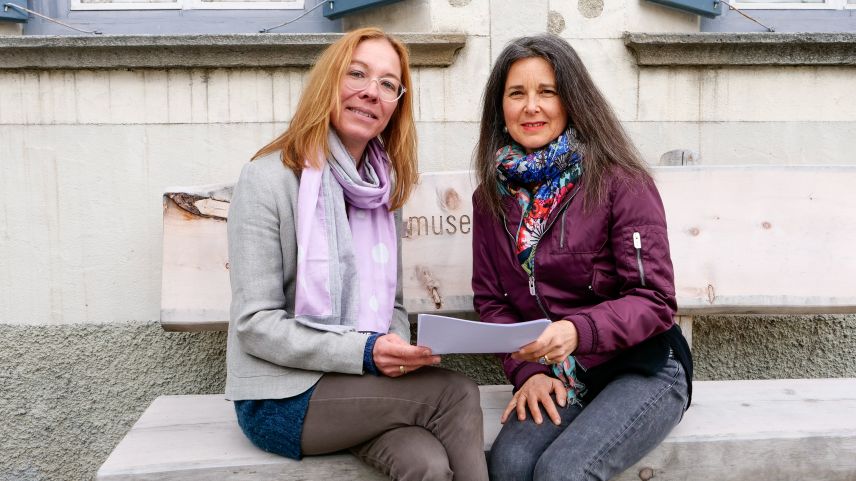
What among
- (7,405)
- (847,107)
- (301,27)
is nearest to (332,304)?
(301,27)

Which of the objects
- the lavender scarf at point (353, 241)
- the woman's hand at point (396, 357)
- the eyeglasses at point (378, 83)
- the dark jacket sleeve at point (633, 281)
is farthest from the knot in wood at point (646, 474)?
the eyeglasses at point (378, 83)

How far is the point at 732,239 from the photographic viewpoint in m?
2.95

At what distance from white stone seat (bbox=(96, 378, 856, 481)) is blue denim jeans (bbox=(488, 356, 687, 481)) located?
→ 0.40 ft

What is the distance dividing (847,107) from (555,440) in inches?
90.7

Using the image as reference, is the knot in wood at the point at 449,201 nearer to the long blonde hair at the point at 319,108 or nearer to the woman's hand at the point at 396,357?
the long blonde hair at the point at 319,108

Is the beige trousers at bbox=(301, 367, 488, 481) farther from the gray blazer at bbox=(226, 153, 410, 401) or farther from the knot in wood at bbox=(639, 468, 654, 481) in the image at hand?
the knot in wood at bbox=(639, 468, 654, 481)

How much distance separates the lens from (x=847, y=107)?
11.2 feet

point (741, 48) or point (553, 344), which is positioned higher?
point (741, 48)

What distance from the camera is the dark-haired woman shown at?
6.84 ft

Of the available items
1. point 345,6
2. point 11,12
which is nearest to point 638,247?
point 345,6

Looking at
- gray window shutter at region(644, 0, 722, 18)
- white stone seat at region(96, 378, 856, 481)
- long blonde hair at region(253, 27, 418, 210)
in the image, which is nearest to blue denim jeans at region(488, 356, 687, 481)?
white stone seat at region(96, 378, 856, 481)

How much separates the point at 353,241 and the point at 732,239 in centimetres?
156

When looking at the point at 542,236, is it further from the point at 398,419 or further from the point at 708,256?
the point at 708,256

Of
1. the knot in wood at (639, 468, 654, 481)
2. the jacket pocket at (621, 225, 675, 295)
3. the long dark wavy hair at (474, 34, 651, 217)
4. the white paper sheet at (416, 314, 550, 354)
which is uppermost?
the long dark wavy hair at (474, 34, 651, 217)
